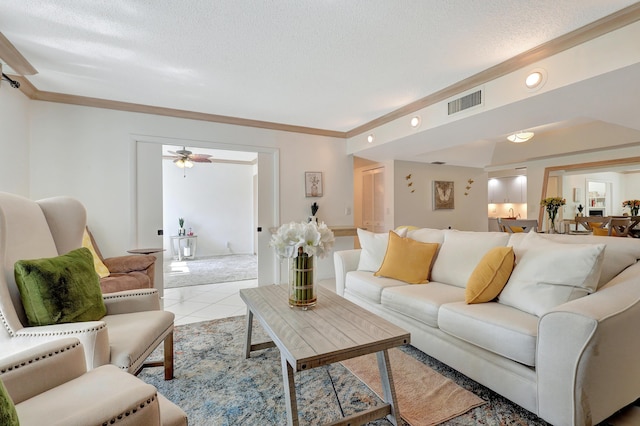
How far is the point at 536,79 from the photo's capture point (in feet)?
7.93

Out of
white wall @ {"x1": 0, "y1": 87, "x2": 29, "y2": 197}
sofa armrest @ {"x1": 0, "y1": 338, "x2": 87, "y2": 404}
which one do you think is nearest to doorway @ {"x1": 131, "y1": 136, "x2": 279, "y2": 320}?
white wall @ {"x1": 0, "y1": 87, "x2": 29, "y2": 197}

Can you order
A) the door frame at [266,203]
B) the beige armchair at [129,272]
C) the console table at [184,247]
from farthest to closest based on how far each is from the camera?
1. the console table at [184,247]
2. the door frame at [266,203]
3. the beige armchair at [129,272]

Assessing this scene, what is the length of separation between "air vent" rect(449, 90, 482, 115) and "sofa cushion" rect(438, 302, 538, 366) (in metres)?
2.01

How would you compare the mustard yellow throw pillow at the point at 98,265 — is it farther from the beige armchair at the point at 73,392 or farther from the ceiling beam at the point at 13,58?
the beige armchair at the point at 73,392

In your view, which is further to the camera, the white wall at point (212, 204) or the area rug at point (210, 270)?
the white wall at point (212, 204)

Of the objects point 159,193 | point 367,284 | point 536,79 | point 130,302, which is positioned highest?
point 536,79

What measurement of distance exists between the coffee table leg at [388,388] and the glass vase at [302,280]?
1.72 feet

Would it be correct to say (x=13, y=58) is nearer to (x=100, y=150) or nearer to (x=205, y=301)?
(x=100, y=150)

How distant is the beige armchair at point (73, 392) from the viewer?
84 cm

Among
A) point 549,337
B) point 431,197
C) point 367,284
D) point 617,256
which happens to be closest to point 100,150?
point 367,284

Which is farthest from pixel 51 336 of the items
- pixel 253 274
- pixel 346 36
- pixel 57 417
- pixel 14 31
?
pixel 253 274

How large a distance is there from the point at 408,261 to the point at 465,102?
176 cm

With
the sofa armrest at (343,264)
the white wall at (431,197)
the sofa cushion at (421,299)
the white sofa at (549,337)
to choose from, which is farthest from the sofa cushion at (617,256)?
the white wall at (431,197)

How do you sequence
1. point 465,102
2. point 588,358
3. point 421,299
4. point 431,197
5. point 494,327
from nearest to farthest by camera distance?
point 588,358 → point 494,327 → point 421,299 → point 465,102 → point 431,197
